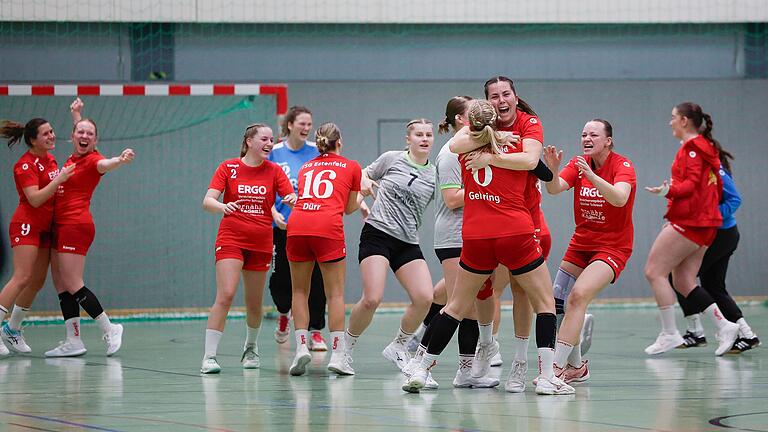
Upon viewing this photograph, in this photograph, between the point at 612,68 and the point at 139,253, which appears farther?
the point at 612,68

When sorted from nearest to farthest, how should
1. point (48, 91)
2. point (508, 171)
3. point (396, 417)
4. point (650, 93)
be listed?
point (396, 417)
point (508, 171)
point (48, 91)
point (650, 93)

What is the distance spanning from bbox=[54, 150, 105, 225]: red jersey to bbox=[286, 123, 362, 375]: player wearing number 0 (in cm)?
249

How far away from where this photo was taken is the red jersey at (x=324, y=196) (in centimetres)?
806

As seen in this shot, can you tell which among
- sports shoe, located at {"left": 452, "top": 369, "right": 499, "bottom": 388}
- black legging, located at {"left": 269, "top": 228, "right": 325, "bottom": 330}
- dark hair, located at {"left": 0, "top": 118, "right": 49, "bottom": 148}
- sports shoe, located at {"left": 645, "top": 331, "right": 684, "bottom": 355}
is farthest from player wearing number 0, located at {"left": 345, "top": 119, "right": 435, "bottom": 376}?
dark hair, located at {"left": 0, "top": 118, "right": 49, "bottom": 148}

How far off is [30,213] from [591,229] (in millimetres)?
4989

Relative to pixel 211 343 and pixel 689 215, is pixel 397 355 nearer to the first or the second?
pixel 211 343

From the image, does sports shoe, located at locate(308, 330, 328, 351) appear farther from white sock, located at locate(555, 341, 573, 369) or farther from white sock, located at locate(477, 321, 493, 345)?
white sock, located at locate(555, 341, 573, 369)

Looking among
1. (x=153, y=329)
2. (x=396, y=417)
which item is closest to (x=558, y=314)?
(x=396, y=417)

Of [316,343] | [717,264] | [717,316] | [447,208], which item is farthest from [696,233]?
[316,343]

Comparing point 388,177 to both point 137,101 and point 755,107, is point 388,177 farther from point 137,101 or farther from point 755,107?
point 755,107

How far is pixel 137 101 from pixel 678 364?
27.2 feet

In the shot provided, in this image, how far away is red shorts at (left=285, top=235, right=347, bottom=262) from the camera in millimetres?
8062

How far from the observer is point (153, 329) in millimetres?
12875

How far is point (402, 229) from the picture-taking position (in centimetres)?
Result: 848
